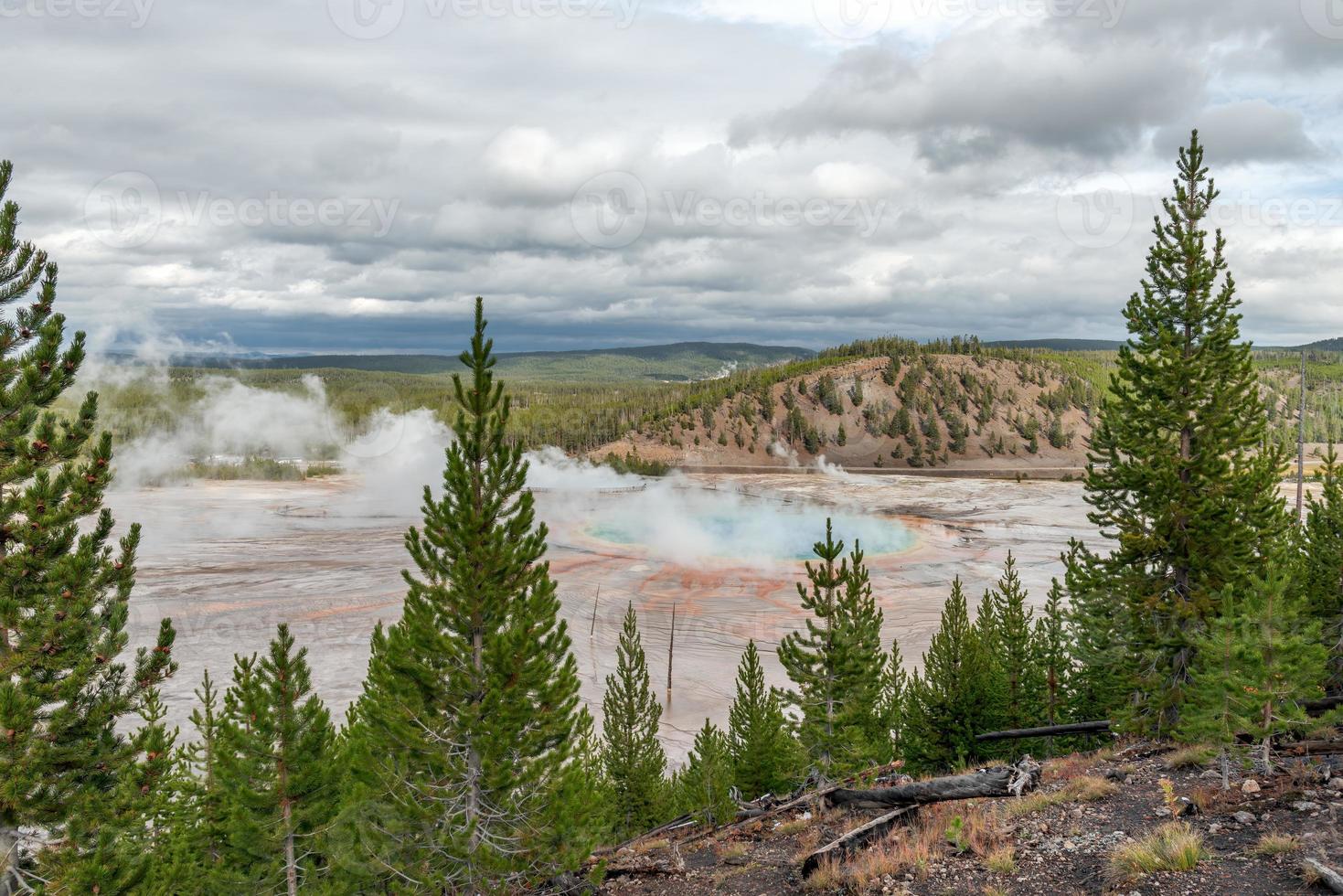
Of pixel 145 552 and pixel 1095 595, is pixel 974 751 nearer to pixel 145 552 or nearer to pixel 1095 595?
pixel 1095 595

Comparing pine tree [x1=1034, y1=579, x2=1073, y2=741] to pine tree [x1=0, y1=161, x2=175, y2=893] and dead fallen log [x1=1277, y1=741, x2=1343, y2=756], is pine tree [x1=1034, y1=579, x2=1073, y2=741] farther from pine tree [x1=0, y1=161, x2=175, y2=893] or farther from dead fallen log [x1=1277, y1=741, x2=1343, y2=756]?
pine tree [x1=0, y1=161, x2=175, y2=893]

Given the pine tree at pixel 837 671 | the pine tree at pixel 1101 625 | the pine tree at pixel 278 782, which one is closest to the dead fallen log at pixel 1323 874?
the pine tree at pixel 837 671

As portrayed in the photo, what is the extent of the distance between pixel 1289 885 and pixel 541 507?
313 ft

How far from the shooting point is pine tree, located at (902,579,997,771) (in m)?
27.5

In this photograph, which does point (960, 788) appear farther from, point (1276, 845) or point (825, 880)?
point (1276, 845)

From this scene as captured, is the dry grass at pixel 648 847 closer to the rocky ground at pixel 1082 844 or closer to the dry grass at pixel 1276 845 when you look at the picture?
the rocky ground at pixel 1082 844

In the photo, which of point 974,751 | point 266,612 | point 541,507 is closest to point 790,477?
point 541,507

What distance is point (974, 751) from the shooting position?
27.2m

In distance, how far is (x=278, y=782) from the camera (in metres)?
14.5

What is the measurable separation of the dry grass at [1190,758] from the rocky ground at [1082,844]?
36 mm

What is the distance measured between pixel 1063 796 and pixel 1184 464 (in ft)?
34.2

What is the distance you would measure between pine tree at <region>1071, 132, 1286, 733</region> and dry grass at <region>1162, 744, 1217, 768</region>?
493 cm

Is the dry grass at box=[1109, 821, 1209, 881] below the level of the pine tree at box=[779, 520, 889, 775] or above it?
above

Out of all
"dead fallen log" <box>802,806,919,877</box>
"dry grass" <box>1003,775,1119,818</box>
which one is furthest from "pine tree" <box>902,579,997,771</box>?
"dead fallen log" <box>802,806,919,877</box>
